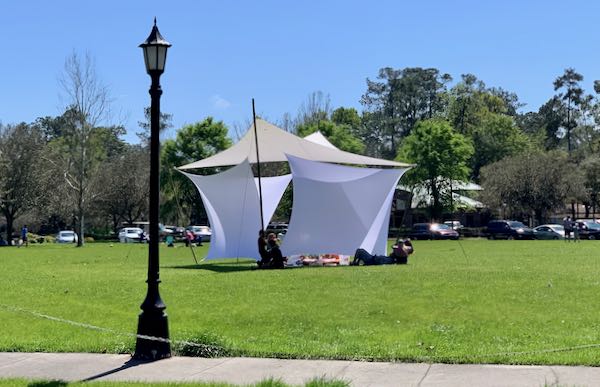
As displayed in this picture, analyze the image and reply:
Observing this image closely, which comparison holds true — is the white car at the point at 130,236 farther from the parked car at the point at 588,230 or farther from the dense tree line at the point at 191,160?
the parked car at the point at 588,230

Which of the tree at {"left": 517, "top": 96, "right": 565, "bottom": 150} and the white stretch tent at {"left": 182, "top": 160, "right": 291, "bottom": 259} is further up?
the tree at {"left": 517, "top": 96, "right": 565, "bottom": 150}

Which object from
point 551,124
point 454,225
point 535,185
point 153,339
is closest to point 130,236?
point 454,225

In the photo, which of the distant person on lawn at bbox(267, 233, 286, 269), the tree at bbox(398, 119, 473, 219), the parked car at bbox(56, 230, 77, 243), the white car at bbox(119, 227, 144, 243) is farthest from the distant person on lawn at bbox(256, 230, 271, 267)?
the tree at bbox(398, 119, 473, 219)

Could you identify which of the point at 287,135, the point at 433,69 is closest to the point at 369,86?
the point at 433,69

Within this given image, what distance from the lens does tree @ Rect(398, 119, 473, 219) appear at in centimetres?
6925

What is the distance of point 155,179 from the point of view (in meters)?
9.90

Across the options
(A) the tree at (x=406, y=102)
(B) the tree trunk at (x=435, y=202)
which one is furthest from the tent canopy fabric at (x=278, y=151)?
(A) the tree at (x=406, y=102)

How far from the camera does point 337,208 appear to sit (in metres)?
27.0

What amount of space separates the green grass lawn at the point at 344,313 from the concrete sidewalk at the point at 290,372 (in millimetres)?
423

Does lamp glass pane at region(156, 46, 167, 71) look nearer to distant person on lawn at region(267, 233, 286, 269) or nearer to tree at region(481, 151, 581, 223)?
distant person on lawn at region(267, 233, 286, 269)

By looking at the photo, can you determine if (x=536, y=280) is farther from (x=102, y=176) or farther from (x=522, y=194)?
(x=102, y=176)

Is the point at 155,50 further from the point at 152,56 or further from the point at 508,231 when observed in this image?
the point at 508,231

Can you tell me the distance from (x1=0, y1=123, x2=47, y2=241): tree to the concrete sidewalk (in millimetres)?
55736

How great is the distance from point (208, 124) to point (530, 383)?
64673 millimetres
